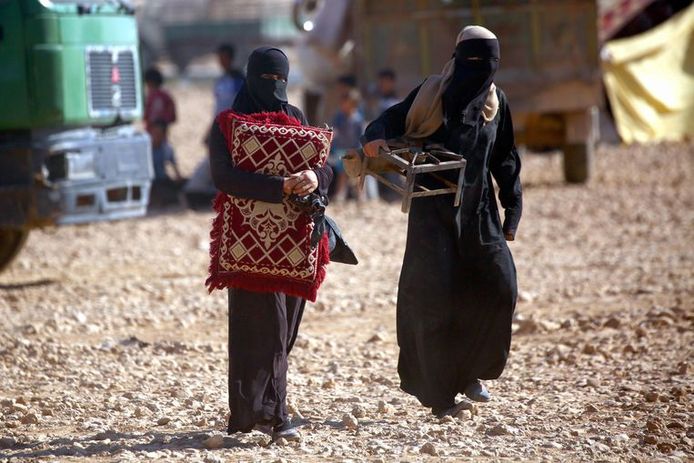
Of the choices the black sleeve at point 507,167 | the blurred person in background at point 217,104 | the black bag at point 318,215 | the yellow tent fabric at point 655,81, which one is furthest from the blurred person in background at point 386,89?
the black bag at point 318,215

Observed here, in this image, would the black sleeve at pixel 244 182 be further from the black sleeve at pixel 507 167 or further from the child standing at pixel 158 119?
the child standing at pixel 158 119

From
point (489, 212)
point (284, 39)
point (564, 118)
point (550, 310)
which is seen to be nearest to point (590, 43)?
point (564, 118)

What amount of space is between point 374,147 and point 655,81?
534 inches

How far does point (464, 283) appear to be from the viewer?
17.1ft

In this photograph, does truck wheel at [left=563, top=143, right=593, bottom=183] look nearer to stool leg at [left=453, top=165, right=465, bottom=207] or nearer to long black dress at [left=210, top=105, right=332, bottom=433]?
stool leg at [left=453, top=165, right=465, bottom=207]

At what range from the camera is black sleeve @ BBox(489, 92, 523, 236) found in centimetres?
527

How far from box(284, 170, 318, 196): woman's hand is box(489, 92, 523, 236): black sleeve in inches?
35.0

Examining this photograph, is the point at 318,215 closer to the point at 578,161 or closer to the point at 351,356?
the point at 351,356

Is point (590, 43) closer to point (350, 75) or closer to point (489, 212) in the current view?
point (350, 75)

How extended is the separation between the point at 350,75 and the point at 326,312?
6.33 metres

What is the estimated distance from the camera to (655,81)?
1777 cm

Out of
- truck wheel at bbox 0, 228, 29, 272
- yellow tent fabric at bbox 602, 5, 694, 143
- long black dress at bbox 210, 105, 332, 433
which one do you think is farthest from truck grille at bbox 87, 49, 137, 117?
yellow tent fabric at bbox 602, 5, 694, 143

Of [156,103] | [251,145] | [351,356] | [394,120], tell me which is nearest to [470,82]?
[394,120]

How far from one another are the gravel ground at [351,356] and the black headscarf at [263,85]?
1320 mm
